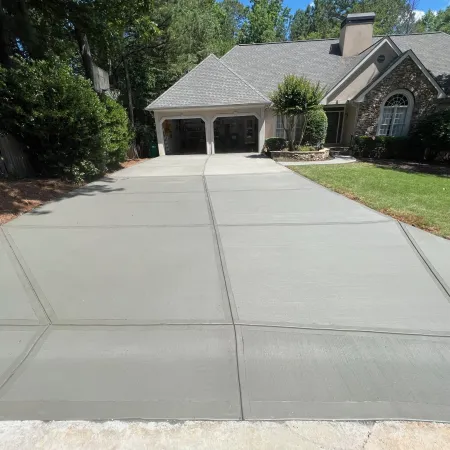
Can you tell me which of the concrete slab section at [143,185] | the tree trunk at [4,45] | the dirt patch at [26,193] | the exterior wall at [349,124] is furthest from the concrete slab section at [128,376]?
the exterior wall at [349,124]

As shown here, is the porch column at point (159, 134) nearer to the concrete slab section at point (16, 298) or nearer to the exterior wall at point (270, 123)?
the exterior wall at point (270, 123)

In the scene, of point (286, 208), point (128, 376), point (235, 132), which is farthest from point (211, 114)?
point (128, 376)

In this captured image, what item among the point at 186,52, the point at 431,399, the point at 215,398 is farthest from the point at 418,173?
the point at 186,52

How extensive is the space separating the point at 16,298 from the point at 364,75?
1841 centimetres

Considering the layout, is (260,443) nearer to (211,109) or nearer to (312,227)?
(312,227)

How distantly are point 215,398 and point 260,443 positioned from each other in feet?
1.34

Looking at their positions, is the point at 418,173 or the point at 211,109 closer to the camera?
the point at 418,173

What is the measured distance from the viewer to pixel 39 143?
888 centimetres

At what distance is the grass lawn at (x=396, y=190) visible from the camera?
17.8 feet

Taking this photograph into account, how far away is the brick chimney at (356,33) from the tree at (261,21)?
68.4 feet

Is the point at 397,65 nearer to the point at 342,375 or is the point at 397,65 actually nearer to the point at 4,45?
the point at 4,45

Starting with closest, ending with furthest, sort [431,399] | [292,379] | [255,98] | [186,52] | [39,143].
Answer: [431,399] < [292,379] < [39,143] < [255,98] < [186,52]

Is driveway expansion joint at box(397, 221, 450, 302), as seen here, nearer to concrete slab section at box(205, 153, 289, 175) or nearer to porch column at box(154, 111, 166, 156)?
concrete slab section at box(205, 153, 289, 175)

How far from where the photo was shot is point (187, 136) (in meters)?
22.3
